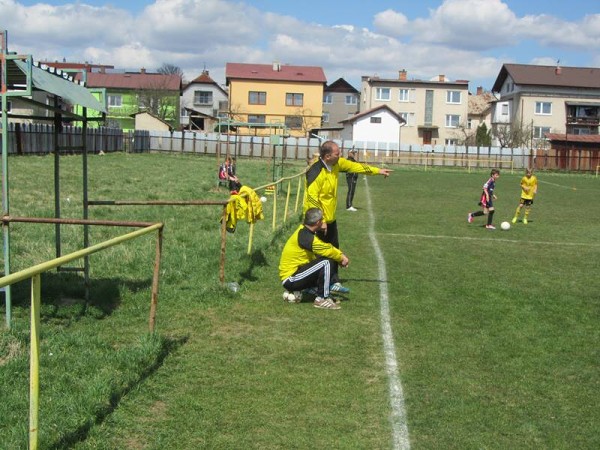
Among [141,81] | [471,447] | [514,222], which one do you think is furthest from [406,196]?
[141,81]

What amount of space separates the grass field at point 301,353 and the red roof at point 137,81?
80695 millimetres

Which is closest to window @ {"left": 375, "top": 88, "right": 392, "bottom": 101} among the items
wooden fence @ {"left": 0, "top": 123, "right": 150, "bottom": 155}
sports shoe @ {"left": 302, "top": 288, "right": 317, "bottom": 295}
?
wooden fence @ {"left": 0, "top": 123, "right": 150, "bottom": 155}

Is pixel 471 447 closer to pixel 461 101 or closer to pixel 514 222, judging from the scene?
pixel 514 222

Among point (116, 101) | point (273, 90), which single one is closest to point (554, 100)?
point (273, 90)

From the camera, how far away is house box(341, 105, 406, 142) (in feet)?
267

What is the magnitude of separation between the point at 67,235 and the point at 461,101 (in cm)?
8379

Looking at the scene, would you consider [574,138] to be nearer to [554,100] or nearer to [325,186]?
[554,100]

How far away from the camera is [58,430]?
4.68 m

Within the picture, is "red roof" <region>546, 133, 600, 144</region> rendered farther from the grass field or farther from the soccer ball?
the soccer ball

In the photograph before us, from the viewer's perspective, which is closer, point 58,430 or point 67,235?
point 58,430

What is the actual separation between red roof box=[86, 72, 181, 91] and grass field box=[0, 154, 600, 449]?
265ft

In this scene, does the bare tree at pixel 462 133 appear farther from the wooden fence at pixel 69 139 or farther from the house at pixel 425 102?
the wooden fence at pixel 69 139

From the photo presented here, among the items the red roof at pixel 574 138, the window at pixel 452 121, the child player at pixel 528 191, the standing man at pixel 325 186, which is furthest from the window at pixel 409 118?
the standing man at pixel 325 186

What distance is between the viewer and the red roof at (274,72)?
86938 mm
